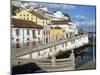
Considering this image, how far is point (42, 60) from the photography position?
219cm

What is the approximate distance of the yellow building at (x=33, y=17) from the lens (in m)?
2.14

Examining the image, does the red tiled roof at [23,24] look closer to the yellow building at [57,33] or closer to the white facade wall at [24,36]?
the white facade wall at [24,36]

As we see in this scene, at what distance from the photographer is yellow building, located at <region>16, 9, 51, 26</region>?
2141mm

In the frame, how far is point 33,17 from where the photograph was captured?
2186 mm

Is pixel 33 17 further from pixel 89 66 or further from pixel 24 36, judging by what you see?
pixel 89 66

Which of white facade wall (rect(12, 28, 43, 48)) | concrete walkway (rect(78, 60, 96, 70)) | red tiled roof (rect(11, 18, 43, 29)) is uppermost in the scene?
red tiled roof (rect(11, 18, 43, 29))

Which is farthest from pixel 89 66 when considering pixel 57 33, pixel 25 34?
pixel 25 34

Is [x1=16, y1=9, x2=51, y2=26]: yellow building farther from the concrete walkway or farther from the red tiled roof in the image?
the concrete walkway

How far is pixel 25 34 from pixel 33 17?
0.20m

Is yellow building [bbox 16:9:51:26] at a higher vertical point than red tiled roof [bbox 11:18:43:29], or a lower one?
higher

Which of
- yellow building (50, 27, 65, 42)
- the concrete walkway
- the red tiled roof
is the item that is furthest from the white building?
the concrete walkway

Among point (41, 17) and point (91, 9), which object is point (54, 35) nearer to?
point (41, 17)

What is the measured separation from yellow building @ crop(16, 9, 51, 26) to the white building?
1.5 inches

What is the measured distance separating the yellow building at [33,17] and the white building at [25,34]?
39 millimetres
